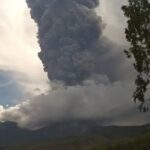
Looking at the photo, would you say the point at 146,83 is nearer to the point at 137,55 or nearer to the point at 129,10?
Answer: the point at 137,55

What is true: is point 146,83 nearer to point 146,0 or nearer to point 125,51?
point 125,51

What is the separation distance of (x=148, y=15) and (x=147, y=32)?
2.53 meters

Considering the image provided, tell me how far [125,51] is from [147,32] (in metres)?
4.80

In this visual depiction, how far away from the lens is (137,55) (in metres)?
60.2

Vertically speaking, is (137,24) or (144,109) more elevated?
(137,24)

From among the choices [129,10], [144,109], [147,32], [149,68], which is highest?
[129,10]

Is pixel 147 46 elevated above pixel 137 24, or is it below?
below

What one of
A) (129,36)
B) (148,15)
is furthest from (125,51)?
(148,15)

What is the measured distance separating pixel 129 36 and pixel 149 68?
5.42 m

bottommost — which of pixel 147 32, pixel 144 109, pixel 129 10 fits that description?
pixel 144 109

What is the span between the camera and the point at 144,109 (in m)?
61.1

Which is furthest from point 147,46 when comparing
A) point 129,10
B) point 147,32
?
point 129,10

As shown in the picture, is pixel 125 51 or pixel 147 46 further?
pixel 125 51

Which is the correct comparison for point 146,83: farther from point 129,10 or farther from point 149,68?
point 129,10
